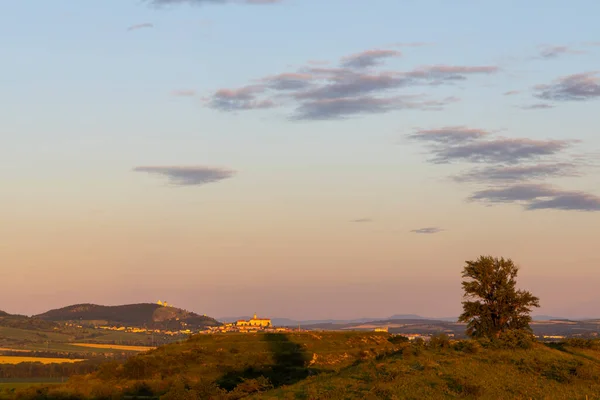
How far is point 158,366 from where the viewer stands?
125m

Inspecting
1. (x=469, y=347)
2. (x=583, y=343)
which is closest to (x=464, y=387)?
(x=469, y=347)

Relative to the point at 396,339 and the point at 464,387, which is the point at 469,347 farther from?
the point at 396,339

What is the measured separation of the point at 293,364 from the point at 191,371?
1557 centimetres

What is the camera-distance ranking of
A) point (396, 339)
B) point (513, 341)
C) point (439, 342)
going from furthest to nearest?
point (396, 339)
point (439, 342)
point (513, 341)

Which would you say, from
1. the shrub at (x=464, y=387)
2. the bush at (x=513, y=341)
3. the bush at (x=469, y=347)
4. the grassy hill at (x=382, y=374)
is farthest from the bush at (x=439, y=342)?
the shrub at (x=464, y=387)

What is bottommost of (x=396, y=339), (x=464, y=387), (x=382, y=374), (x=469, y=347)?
(x=464, y=387)

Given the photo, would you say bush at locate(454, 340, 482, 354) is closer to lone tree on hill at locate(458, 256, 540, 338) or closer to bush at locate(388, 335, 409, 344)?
lone tree on hill at locate(458, 256, 540, 338)

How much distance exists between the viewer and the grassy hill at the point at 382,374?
53312 mm

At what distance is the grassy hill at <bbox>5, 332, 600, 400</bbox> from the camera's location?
53312 millimetres

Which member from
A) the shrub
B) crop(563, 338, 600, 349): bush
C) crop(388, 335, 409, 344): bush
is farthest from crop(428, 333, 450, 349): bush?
crop(388, 335, 409, 344): bush

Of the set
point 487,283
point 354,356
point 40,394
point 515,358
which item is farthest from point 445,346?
point 40,394

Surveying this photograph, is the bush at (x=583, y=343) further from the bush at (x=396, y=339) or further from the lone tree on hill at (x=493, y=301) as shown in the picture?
the bush at (x=396, y=339)

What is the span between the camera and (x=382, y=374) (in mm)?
58375

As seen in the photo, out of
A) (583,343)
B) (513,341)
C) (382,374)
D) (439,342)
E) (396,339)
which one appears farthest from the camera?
(396,339)
